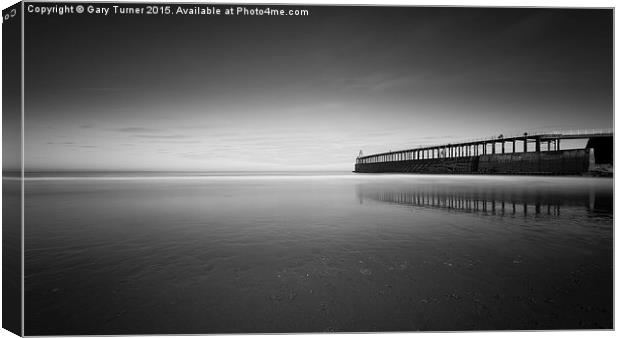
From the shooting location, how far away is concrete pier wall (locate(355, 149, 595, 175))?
2356cm

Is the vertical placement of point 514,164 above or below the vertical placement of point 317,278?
above

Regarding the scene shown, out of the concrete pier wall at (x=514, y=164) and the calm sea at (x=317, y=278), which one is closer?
the calm sea at (x=317, y=278)

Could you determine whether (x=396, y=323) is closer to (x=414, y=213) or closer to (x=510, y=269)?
(x=510, y=269)

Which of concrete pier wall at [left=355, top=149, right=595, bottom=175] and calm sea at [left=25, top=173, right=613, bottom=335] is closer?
calm sea at [left=25, top=173, right=613, bottom=335]

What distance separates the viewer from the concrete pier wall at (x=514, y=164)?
928 inches

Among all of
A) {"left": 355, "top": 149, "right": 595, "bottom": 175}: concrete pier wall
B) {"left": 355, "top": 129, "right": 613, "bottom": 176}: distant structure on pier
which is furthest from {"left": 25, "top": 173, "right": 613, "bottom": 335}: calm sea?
{"left": 355, "top": 149, "right": 595, "bottom": 175}: concrete pier wall

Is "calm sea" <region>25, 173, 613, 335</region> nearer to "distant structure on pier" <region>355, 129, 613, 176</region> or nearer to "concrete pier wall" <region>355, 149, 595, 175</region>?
"distant structure on pier" <region>355, 129, 613, 176</region>

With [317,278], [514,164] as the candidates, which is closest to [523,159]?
[514,164]

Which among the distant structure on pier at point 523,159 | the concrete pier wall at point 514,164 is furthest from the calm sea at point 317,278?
the concrete pier wall at point 514,164

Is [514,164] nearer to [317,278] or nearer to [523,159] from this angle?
[523,159]

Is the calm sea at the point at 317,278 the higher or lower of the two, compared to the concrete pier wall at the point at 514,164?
lower

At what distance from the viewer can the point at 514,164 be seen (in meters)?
32.2

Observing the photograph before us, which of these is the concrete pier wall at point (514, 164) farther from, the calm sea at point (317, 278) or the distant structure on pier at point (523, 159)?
the calm sea at point (317, 278)

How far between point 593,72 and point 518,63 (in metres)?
0.72
